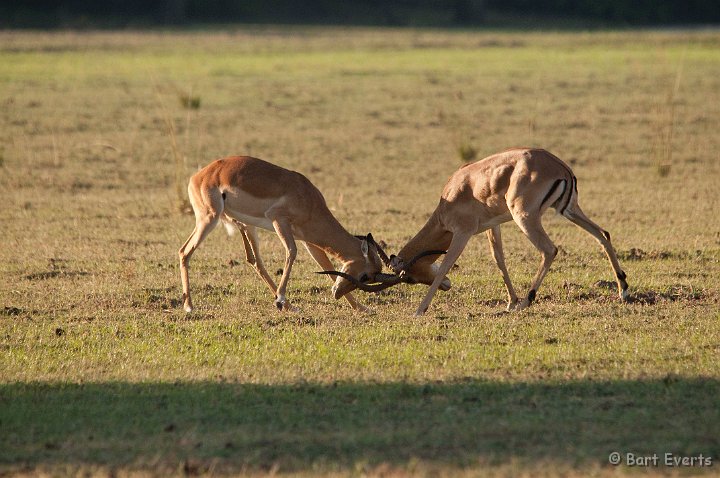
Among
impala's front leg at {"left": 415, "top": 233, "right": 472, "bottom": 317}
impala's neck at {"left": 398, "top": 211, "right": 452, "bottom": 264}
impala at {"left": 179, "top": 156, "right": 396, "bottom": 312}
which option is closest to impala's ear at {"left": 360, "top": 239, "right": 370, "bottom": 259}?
impala at {"left": 179, "top": 156, "right": 396, "bottom": 312}

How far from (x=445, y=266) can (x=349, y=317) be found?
32.2 inches

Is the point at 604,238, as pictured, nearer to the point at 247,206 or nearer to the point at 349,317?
the point at 349,317

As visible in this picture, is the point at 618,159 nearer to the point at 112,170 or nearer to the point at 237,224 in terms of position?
the point at 112,170

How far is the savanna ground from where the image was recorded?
558cm

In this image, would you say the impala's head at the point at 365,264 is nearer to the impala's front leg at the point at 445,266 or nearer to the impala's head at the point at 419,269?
the impala's head at the point at 419,269

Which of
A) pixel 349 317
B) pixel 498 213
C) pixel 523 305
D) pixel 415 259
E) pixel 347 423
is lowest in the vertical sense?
pixel 349 317

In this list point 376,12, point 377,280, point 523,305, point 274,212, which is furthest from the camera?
point 376,12

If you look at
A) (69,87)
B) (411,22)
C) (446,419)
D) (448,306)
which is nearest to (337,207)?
(448,306)

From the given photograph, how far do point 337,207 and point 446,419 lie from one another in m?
6.85

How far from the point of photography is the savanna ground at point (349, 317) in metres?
5.58

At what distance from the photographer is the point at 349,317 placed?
8.28 metres

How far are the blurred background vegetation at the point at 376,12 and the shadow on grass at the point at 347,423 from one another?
44.4 meters

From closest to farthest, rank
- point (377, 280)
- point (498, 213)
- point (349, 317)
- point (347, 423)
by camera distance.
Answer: point (347, 423) < point (349, 317) < point (377, 280) < point (498, 213)

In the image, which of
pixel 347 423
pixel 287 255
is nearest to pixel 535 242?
pixel 287 255
